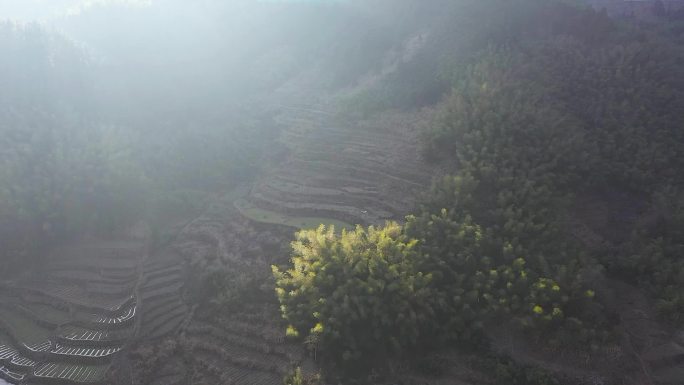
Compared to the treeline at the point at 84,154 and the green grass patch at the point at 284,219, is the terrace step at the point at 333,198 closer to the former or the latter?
the green grass patch at the point at 284,219

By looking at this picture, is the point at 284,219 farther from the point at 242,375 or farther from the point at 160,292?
the point at 242,375

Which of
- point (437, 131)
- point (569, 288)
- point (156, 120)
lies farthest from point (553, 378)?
point (156, 120)

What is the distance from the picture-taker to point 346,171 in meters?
21.3

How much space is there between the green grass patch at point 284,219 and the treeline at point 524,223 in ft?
5.75

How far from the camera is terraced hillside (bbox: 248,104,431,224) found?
18.9 meters

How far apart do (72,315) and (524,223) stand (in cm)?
1579

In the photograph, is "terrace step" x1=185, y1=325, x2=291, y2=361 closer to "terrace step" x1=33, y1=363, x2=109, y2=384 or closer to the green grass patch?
"terrace step" x1=33, y1=363, x2=109, y2=384

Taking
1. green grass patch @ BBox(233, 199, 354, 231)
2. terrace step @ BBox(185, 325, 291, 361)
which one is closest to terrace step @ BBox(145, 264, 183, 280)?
terrace step @ BBox(185, 325, 291, 361)

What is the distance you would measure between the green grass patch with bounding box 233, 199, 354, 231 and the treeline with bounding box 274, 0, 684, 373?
1753 millimetres

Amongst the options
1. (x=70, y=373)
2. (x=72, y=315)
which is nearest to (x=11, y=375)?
(x=70, y=373)

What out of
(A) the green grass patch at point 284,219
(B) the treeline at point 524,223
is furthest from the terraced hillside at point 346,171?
(B) the treeline at point 524,223

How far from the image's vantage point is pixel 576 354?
1248cm

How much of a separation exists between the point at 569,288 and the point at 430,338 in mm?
4132

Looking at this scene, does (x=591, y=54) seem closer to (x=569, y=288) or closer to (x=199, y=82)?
(x=569, y=288)
